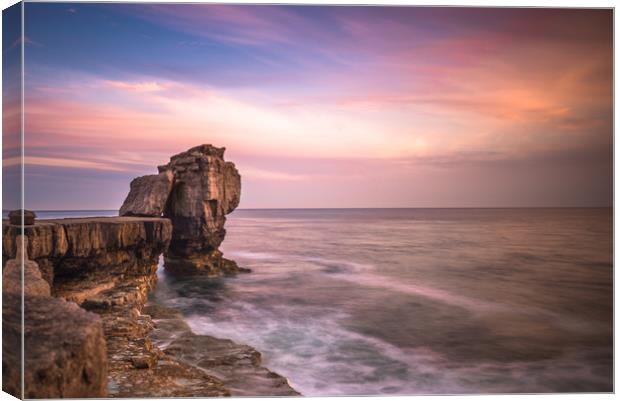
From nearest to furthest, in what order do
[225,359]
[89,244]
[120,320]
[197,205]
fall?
[225,359] < [120,320] < [89,244] < [197,205]

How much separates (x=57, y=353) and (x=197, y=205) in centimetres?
1355

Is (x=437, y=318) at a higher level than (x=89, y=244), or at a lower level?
lower

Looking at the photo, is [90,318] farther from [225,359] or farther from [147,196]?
[147,196]

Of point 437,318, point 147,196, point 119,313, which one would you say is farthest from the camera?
point 147,196

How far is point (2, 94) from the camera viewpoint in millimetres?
5461

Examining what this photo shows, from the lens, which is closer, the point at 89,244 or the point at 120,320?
the point at 120,320

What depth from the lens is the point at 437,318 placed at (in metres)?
10.1

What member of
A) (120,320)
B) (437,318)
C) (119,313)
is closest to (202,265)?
(119,313)

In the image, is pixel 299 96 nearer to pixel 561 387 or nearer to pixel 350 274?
pixel 561 387

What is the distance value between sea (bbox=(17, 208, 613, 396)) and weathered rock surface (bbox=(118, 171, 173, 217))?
2280 mm

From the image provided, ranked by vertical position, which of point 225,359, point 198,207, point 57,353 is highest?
point 198,207

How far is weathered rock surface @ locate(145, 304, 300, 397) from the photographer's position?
258 inches

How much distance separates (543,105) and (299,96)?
160 inches

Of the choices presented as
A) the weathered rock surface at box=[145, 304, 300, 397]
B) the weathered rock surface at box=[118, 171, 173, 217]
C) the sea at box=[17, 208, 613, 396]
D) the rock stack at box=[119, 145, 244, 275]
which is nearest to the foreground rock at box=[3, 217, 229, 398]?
the weathered rock surface at box=[145, 304, 300, 397]
